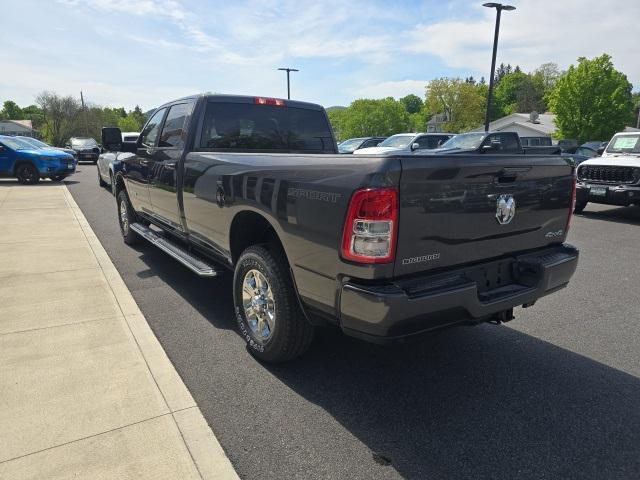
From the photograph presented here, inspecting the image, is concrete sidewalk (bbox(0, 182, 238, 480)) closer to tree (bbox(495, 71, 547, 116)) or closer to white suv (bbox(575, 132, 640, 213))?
white suv (bbox(575, 132, 640, 213))

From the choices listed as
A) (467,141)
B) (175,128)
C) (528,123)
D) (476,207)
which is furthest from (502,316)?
(528,123)

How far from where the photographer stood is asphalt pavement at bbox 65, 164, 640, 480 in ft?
7.43

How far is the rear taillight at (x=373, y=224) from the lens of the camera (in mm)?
2207

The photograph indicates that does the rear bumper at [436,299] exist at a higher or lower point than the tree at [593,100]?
lower

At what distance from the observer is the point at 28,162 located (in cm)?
1495

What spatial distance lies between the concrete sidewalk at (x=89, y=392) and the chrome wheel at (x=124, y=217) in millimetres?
1553

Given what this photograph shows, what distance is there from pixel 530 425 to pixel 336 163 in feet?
6.09

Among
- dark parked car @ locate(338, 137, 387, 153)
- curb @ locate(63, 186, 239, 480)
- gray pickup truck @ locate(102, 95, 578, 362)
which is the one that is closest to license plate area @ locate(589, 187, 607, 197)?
gray pickup truck @ locate(102, 95, 578, 362)

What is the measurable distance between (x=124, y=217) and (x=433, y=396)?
18.2ft

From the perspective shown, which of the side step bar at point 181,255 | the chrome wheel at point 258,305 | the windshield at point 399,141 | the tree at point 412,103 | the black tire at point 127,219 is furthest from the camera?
the tree at point 412,103

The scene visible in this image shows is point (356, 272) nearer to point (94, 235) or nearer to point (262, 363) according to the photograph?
point (262, 363)

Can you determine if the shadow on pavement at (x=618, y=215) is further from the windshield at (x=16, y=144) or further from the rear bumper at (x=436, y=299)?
the windshield at (x=16, y=144)

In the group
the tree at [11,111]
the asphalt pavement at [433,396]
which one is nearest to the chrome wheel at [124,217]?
the asphalt pavement at [433,396]

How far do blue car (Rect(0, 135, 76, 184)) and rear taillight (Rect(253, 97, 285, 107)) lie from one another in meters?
13.6
